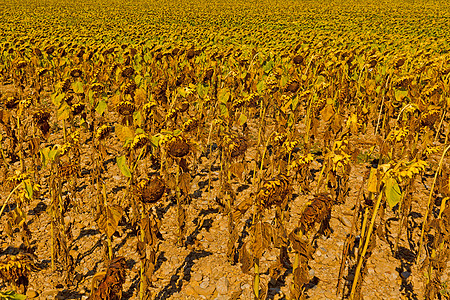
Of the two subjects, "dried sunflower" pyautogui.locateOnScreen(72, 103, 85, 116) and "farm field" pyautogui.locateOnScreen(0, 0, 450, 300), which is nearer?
"farm field" pyautogui.locateOnScreen(0, 0, 450, 300)

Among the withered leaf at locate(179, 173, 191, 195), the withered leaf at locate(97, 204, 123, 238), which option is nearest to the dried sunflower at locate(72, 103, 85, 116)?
the withered leaf at locate(179, 173, 191, 195)

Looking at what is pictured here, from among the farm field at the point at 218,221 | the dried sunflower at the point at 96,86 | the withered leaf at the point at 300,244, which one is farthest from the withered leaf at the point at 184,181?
the dried sunflower at the point at 96,86

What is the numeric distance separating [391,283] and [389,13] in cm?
3526

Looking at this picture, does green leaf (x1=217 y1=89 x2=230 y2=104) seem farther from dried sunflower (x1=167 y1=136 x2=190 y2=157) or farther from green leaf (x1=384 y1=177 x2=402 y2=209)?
green leaf (x1=384 y1=177 x2=402 y2=209)

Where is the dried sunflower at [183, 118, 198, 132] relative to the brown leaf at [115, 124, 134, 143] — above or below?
below

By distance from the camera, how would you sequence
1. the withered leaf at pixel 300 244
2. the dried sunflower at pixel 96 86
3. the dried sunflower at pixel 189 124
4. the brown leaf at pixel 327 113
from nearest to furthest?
1. the withered leaf at pixel 300 244
2. the dried sunflower at pixel 189 124
3. the dried sunflower at pixel 96 86
4. the brown leaf at pixel 327 113

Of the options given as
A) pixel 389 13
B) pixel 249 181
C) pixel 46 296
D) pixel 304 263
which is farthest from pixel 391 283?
pixel 389 13

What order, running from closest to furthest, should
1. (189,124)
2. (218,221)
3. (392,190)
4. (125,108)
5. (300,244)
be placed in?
(392,190) → (300,244) → (189,124) → (125,108) → (218,221)

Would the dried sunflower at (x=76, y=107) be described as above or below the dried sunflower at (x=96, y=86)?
below

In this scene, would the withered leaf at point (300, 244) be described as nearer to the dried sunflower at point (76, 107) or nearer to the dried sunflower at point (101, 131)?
the dried sunflower at point (101, 131)

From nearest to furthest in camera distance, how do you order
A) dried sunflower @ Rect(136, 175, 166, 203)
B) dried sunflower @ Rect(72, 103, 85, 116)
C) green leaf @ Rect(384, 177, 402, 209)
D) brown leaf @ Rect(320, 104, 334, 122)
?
1. green leaf @ Rect(384, 177, 402, 209)
2. dried sunflower @ Rect(136, 175, 166, 203)
3. dried sunflower @ Rect(72, 103, 85, 116)
4. brown leaf @ Rect(320, 104, 334, 122)

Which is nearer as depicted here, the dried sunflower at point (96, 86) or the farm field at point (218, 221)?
the farm field at point (218, 221)

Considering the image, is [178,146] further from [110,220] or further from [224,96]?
[224,96]

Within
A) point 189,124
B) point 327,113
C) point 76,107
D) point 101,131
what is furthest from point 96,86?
point 327,113
